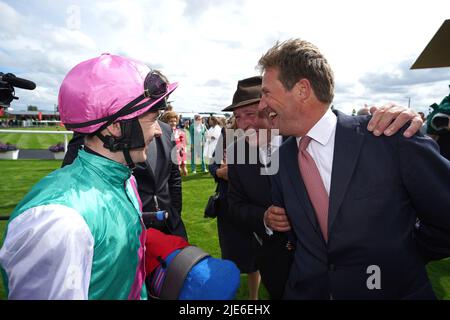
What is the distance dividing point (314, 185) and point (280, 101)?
1.97 ft

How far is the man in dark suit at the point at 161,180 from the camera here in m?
2.99

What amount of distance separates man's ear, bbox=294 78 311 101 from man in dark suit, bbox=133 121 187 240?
164 centimetres

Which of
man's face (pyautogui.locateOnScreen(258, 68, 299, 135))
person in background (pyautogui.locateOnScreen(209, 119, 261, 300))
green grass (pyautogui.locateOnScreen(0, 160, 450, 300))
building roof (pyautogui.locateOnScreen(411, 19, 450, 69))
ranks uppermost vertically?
building roof (pyautogui.locateOnScreen(411, 19, 450, 69))

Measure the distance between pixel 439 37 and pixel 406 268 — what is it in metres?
2.29

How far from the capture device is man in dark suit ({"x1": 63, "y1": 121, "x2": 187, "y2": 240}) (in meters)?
2.98

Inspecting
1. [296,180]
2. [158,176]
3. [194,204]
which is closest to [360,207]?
[296,180]

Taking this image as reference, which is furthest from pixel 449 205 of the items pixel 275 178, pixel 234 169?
pixel 234 169

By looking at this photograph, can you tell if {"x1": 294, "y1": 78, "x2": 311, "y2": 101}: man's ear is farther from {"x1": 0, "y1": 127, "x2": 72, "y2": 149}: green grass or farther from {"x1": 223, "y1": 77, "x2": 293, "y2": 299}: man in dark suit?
{"x1": 0, "y1": 127, "x2": 72, "y2": 149}: green grass

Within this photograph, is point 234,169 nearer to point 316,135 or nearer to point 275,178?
point 275,178

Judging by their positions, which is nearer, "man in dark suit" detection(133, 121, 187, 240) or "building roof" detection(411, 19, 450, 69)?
"building roof" detection(411, 19, 450, 69)

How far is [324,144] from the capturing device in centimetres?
186

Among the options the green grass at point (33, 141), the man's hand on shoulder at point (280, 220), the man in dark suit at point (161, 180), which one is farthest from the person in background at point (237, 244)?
the green grass at point (33, 141)

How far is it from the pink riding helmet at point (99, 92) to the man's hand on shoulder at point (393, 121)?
126 centimetres

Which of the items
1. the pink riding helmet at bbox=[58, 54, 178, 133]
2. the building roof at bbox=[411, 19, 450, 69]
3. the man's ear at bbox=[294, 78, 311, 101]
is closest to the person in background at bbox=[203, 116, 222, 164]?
the building roof at bbox=[411, 19, 450, 69]
